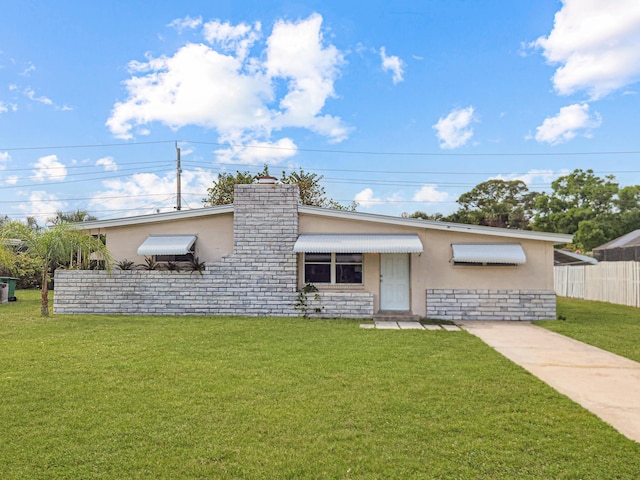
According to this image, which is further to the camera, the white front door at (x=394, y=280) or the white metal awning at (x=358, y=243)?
the white front door at (x=394, y=280)

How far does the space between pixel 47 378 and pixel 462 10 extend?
53.6 ft

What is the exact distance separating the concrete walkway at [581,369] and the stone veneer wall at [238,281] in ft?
20.1

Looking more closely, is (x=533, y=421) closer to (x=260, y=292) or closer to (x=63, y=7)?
(x=260, y=292)

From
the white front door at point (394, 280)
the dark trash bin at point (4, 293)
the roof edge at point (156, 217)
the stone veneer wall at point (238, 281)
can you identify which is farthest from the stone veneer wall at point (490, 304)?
the dark trash bin at point (4, 293)

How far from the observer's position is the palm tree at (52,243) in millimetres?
13195

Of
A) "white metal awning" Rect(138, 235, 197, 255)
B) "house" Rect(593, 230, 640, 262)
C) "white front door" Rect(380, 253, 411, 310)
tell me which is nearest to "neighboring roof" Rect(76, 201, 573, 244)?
"white metal awning" Rect(138, 235, 197, 255)

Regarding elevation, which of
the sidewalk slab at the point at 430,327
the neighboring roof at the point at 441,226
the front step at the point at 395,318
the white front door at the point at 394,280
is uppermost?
the neighboring roof at the point at 441,226

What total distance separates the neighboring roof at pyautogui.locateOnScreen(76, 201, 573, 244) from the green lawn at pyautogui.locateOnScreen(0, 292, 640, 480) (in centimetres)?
562

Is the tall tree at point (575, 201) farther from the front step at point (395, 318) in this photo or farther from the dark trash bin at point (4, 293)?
the dark trash bin at point (4, 293)

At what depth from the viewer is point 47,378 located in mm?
6234

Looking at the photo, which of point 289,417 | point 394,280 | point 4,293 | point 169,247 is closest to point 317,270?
point 394,280

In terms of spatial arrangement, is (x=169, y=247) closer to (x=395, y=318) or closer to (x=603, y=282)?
(x=395, y=318)

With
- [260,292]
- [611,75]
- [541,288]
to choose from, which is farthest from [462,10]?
[260,292]

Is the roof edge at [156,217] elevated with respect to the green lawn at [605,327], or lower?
elevated
